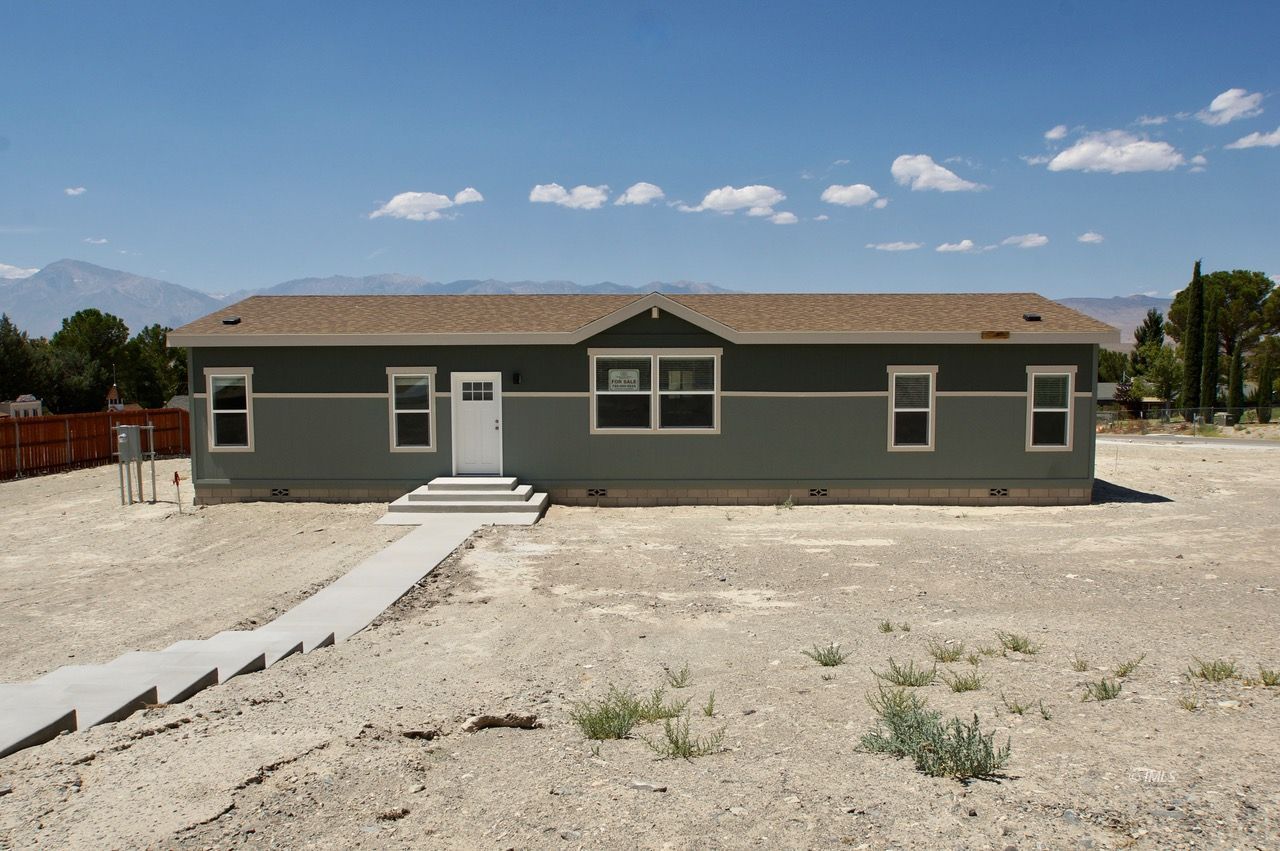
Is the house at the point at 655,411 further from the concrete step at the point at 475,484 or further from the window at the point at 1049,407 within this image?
the concrete step at the point at 475,484

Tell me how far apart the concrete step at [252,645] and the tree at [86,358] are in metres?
42.6

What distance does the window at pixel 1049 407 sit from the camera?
16641mm

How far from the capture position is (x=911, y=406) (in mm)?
16609

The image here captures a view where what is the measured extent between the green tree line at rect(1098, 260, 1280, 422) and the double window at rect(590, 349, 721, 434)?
133ft

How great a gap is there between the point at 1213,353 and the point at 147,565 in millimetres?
54372

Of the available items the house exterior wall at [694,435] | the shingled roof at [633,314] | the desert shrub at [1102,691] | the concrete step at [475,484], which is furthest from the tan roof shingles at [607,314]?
the desert shrub at [1102,691]

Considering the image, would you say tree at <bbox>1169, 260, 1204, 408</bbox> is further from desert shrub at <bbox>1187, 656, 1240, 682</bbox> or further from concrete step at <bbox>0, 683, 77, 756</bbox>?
concrete step at <bbox>0, 683, 77, 756</bbox>

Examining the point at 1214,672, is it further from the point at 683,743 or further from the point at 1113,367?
the point at 1113,367

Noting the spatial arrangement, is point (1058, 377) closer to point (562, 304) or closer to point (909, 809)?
point (562, 304)

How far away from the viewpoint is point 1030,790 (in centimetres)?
422

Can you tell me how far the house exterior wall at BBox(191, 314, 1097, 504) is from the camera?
16.6m

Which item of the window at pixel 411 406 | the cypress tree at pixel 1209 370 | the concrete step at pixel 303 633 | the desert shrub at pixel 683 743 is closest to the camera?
the desert shrub at pixel 683 743

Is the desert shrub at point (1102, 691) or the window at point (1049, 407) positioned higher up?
the window at point (1049, 407)

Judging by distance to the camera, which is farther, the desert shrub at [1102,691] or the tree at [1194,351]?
the tree at [1194,351]
